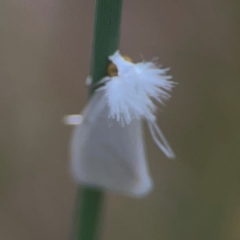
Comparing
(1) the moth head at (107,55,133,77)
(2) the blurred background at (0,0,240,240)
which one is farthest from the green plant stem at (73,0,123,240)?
(2) the blurred background at (0,0,240,240)

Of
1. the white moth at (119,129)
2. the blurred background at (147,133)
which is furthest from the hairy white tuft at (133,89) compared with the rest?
the blurred background at (147,133)

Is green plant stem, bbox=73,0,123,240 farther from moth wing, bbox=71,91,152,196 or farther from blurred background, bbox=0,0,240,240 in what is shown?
blurred background, bbox=0,0,240,240

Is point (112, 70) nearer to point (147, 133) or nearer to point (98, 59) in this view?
point (98, 59)

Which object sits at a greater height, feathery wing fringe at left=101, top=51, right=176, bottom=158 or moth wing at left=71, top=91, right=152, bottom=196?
feathery wing fringe at left=101, top=51, right=176, bottom=158

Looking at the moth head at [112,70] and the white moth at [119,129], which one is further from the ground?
the moth head at [112,70]

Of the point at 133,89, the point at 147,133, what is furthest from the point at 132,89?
the point at 147,133

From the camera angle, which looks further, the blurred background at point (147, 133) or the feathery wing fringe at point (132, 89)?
the blurred background at point (147, 133)

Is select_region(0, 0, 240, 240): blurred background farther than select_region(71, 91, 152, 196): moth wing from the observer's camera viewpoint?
Yes

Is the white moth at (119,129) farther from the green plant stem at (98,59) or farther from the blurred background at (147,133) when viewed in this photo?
the blurred background at (147,133)
